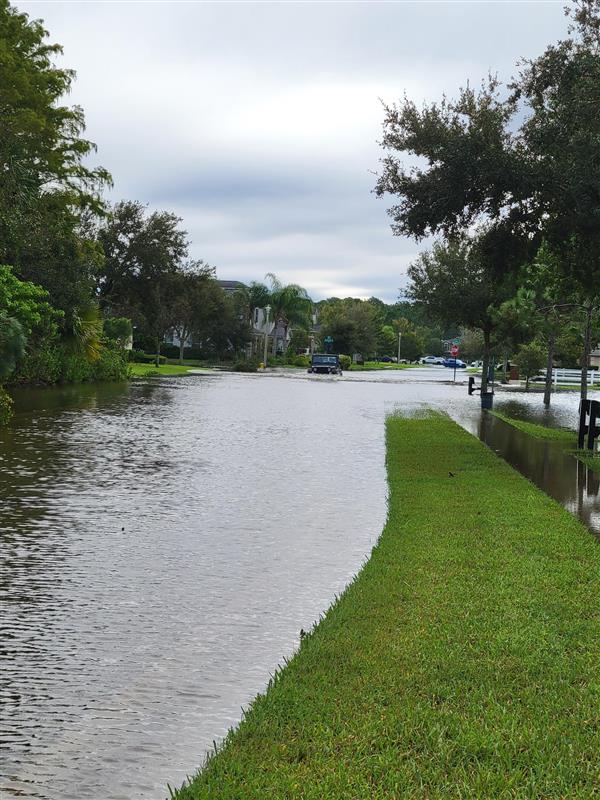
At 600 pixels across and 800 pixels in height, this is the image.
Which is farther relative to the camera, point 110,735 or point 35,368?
point 35,368

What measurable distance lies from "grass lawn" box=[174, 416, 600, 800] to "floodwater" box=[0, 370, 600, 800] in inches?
14.0

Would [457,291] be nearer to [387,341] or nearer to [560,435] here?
[560,435]

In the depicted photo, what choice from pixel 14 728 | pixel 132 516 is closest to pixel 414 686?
pixel 14 728

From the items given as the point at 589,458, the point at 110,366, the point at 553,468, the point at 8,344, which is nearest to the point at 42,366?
the point at 110,366

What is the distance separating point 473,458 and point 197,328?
77595 millimetres

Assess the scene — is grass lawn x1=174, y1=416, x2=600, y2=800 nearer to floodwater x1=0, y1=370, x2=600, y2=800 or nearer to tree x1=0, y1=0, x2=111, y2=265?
floodwater x1=0, y1=370, x2=600, y2=800

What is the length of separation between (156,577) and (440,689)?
3683mm

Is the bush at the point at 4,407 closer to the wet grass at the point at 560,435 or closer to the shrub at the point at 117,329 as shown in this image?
the wet grass at the point at 560,435

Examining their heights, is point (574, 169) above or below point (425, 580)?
above

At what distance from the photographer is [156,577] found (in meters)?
8.10

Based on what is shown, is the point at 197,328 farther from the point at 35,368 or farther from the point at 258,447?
the point at 258,447

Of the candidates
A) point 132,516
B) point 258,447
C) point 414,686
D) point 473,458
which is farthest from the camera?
point 258,447

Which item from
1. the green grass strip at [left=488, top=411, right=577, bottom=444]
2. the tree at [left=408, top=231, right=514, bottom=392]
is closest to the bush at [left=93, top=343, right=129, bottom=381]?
the tree at [left=408, top=231, right=514, bottom=392]

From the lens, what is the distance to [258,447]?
18.5 metres
